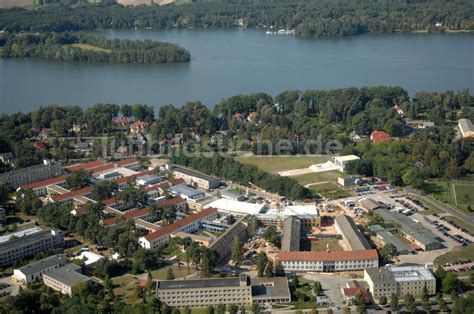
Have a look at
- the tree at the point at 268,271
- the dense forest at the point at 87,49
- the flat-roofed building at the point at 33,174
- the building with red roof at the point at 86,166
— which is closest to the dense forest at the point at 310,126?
the flat-roofed building at the point at 33,174

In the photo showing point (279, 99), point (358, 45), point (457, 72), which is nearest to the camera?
point (279, 99)

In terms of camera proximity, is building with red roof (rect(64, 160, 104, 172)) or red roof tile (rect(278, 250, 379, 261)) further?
building with red roof (rect(64, 160, 104, 172))

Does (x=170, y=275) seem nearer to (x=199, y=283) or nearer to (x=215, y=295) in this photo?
(x=199, y=283)

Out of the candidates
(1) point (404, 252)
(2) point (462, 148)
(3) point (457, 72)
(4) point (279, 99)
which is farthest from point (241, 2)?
(1) point (404, 252)

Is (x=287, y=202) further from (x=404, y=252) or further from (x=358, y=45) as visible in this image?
(x=358, y=45)

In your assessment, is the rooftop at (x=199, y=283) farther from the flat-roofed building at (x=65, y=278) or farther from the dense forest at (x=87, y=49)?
the dense forest at (x=87, y=49)

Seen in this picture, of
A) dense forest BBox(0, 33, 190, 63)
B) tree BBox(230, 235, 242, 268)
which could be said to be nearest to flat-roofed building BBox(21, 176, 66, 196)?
tree BBox(230, 235, 242, 268)

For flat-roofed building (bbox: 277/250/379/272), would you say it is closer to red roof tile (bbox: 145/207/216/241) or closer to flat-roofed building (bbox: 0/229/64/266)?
red roof tile (bbox: 145/207/216/241)
